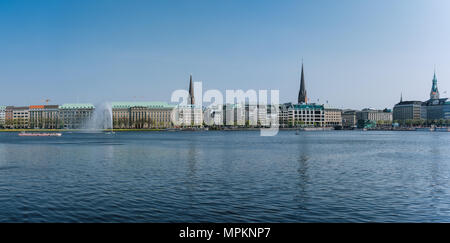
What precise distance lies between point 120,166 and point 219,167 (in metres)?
7.26

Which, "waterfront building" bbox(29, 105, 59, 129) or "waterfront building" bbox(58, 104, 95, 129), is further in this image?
"waterfront building" bbox(58, 104, 95, 129)

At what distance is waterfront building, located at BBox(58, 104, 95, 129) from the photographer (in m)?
194

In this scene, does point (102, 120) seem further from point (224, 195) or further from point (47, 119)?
point (224, 195)

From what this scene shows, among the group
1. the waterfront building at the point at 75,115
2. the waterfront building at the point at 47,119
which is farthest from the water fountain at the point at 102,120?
the waterfront building at the point at 47,119

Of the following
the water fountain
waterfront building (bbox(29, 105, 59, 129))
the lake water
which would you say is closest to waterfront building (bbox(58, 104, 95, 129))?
waterfront building (bbox(29, 105, 59, 129))

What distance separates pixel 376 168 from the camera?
26500mm

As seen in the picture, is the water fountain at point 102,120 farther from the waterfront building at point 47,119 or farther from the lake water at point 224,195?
the lake water at point 224,195

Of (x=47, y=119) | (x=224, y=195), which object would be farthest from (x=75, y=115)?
(x=224, y=195)

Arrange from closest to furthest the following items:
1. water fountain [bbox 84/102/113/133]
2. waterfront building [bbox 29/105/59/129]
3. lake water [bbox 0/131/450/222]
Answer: lake water [bbox 0/131/450/222] < water fountain [bbox 84/102/113/133] < waterfront building [bbox 29/105/59/129]

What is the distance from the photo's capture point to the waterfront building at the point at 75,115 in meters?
194

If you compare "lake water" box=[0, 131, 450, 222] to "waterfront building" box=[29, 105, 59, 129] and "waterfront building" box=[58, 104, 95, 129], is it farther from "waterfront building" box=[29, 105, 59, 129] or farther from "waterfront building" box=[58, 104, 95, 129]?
"waterfront building" box=[29, 105, 59, 129]

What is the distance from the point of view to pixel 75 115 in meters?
196
